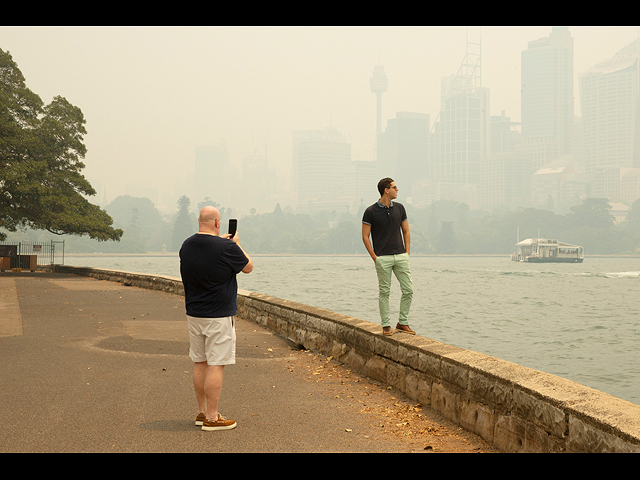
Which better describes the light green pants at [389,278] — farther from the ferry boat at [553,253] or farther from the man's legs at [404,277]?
the ferry boat at [553,253]

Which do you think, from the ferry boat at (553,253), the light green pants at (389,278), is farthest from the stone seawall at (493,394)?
the ferry boat at (553,253)

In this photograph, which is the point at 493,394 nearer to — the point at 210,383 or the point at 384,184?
the point at 210,383

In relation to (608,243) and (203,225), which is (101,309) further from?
(608,243)

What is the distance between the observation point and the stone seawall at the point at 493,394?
11.7 ft

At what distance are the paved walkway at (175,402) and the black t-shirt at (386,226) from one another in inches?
61.3

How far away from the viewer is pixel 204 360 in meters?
4.91

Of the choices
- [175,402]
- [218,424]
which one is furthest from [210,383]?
[175,402]

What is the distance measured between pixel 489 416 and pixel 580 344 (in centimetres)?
3164

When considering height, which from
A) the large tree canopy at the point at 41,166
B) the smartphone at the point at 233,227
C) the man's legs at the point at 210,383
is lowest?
the man's legs at the point at 210,383

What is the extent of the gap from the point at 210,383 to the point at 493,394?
7.33ft

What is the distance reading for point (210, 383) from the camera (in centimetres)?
483

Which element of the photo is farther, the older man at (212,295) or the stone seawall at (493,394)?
the older man at (212,295)

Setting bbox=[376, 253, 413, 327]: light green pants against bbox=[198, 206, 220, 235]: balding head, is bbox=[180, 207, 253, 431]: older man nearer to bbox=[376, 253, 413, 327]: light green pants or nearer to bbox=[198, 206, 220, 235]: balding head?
bbox=[198, 206, 220, 235]: balding head

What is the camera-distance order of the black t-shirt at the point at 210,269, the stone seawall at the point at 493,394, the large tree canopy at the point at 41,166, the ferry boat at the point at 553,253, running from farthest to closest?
the ferry boat at the point at 553,253 → the large tree canopy at the point at 41,166 → the black t-shirt at the point at 210,269 → the stone seawall at the point at 493,394
